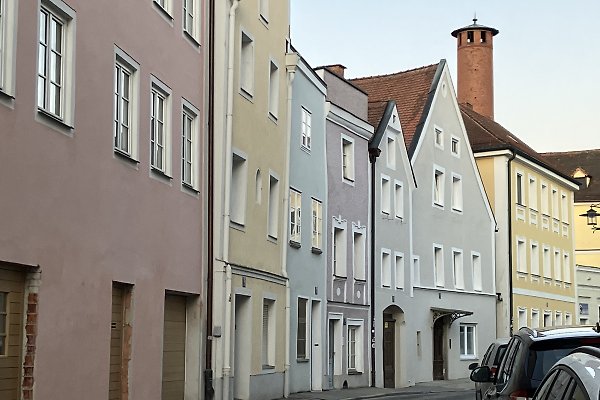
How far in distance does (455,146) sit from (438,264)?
5556 millimetres

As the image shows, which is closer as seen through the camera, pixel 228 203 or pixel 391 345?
pixel 228 203

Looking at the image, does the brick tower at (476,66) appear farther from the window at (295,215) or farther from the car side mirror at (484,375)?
the car side mirror at (484,375)

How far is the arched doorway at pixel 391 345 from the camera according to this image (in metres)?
37.3

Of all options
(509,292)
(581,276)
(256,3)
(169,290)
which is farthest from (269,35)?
(581,276)

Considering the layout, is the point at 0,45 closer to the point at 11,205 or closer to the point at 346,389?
the point at 11,205

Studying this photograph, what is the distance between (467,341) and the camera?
1772 inches

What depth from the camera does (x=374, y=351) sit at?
3566 cm

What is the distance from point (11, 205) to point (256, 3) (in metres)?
13.6

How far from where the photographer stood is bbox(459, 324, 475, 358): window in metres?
44.4

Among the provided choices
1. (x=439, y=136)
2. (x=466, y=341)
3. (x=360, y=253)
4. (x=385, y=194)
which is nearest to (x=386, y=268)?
(x=360, y=253)

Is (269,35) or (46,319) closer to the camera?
(46,319)

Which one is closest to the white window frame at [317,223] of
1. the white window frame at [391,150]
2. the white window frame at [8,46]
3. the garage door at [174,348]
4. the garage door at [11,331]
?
the white window frame at [391,150]

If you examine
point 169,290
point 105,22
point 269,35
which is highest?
point 269,35

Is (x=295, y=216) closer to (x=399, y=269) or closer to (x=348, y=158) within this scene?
(x=348, y=158)
